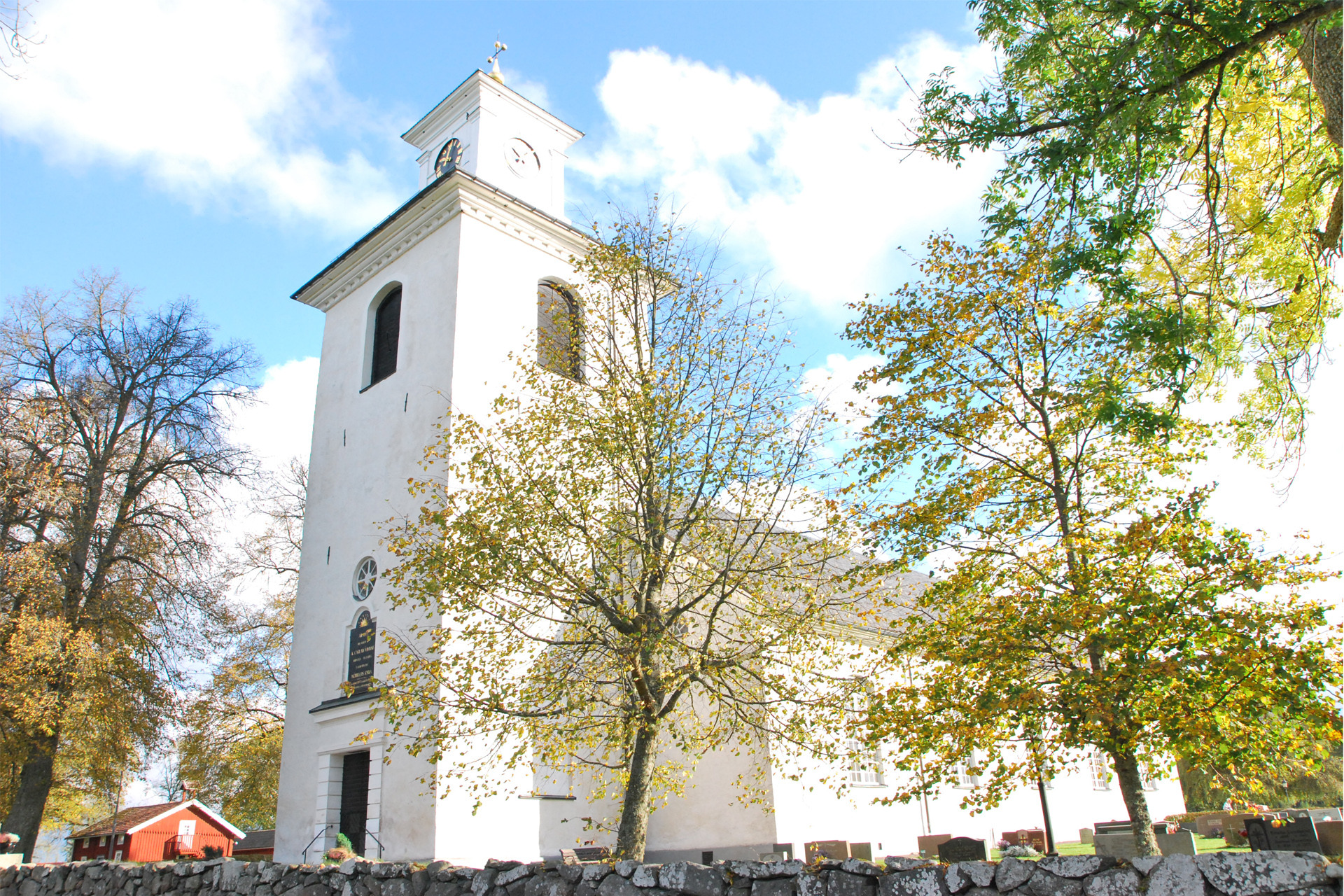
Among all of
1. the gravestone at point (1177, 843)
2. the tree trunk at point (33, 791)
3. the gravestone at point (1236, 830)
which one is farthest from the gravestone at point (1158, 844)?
the tree trunk at point (33, 791)

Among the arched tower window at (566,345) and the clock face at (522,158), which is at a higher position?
the clock face at (522,158)

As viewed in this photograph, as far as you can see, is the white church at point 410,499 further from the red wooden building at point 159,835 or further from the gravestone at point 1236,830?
the red wooden building at point 159,835

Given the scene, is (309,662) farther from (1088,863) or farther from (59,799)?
(59,799)

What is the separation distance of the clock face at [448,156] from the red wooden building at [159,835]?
2766 centimetres

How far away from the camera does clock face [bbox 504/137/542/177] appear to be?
72.0ft

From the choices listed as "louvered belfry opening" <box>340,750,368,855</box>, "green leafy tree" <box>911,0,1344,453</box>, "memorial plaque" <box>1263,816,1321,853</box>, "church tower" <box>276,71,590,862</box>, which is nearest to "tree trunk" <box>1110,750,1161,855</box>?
"green leafy tree" <box>911,0,1344,453</box>

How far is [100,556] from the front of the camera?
20.9m

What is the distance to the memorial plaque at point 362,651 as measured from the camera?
16.8m

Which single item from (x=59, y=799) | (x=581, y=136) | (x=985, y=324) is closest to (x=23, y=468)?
(x=581, y=136)

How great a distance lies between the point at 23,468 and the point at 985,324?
20514 millimetres

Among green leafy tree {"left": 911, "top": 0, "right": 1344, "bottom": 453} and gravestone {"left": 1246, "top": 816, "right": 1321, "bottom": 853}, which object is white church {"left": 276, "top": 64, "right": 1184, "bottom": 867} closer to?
gravestone {"left": 1246, "top": 816, "right": 1321, "bottom": 853}

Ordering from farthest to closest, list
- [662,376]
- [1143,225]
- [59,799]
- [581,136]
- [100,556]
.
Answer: [59,799]
[581,136]
[100,556]
[662,376]
[1143,225]

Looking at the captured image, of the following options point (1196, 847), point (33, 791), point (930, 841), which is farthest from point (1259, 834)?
point (33, 791)

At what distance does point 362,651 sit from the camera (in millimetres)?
17250
